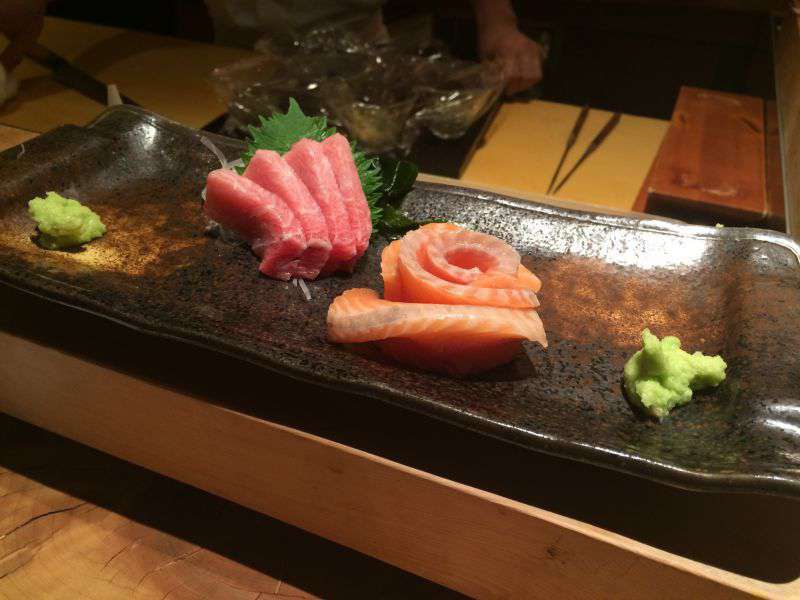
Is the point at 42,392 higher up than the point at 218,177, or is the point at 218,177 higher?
the point at 218,177

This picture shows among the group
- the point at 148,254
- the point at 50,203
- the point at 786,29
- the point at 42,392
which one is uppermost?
the point at 786,29

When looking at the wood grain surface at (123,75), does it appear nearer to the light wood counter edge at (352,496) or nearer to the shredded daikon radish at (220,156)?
the shredded daikon radish at (220,156)

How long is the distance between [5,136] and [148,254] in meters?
1.56

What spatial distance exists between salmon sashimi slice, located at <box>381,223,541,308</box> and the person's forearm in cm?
241

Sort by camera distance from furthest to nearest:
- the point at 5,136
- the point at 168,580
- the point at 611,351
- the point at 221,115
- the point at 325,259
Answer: the point at 221,115, the point at 5,136, the point at 325,259, the point at 611,351, the point at 168,580

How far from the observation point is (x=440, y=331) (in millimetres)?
1429

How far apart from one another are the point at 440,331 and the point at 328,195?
27.5 inches

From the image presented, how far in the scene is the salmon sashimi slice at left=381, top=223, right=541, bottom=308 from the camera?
1.52 metres

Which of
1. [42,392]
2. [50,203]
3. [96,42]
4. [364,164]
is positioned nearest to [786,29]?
[364,164]

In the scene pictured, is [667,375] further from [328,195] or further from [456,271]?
[328,195]

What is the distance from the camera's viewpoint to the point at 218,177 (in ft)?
6.20

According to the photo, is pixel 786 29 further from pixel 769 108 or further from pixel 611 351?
pixel 611 351

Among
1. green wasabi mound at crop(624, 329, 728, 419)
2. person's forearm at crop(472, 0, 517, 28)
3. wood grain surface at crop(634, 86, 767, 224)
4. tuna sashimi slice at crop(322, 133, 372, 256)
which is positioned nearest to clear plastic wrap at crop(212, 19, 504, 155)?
person's forearm at crop(472, 0, 517, 28)

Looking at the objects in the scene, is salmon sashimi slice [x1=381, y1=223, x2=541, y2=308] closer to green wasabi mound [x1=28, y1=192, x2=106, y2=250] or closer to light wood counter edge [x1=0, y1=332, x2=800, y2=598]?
light wood counter edge [x1=0, y1=332, x2=800, y2=598]
